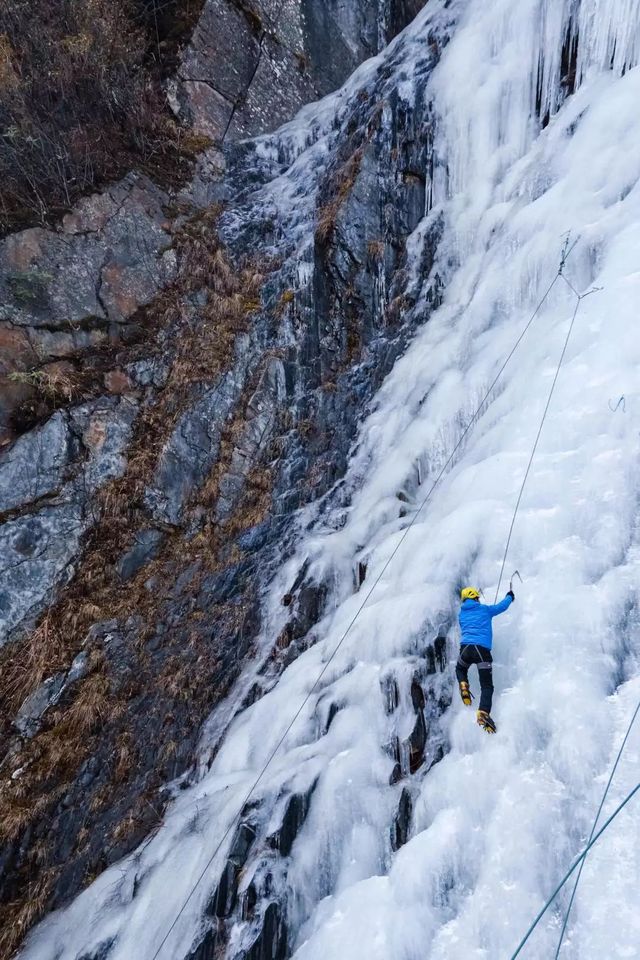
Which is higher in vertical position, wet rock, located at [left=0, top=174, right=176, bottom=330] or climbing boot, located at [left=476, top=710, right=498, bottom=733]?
wet rock, located at [left=0, top=174, right=176, bottom=330]

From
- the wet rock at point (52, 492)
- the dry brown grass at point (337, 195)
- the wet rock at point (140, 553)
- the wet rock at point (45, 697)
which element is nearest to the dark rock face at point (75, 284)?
the wet rock at point (52, 492)

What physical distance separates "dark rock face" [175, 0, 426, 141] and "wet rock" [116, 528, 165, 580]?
840 cm

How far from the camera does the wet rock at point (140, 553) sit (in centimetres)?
752

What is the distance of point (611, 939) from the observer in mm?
2492

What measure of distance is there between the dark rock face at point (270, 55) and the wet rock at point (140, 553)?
8.40m

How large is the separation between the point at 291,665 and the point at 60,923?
2.60m

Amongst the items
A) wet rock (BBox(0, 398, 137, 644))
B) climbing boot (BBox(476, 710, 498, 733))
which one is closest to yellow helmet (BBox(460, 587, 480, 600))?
climbing boot (BBox(476, 710, 498, 733))

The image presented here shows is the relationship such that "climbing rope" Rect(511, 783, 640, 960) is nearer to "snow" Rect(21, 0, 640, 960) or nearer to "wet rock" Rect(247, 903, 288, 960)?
"snow" Rect(21, 0, 640, 960)

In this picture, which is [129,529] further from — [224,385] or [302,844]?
[302,844]

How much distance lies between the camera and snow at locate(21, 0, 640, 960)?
2932 millimetres

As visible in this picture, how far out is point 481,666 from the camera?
138 inches

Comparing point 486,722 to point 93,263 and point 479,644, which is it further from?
point 93,263

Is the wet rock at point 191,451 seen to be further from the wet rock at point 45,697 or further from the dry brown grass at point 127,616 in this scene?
the wet rock at point 45,697

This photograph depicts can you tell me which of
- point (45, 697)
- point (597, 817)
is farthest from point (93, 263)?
point (597, 817)
